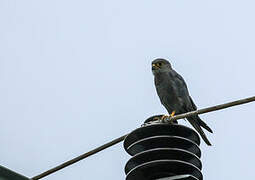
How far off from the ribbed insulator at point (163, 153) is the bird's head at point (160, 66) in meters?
3.96

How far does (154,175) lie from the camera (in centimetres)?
270

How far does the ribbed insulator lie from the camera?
106 inches

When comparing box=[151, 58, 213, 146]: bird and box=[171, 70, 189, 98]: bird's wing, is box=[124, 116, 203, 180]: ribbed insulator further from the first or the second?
box=[171, 70, 189, 98]: bird's wing

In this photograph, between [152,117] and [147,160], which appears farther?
[152,117]

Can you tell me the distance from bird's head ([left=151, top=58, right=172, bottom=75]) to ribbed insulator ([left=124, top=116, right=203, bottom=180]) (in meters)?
3.96

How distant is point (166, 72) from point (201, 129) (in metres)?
1.08

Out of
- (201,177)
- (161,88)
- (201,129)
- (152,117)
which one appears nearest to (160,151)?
(201,177)

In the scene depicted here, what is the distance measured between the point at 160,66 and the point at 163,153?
14.0 ft

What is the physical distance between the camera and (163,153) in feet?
9.07

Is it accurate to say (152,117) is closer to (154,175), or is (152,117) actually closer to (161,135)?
(161,135)

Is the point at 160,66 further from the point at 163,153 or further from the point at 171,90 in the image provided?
the point at 163,153

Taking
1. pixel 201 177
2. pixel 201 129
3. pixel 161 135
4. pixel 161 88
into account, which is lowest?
pixel 201 129

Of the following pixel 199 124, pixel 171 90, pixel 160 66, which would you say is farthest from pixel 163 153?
pixel 160 66

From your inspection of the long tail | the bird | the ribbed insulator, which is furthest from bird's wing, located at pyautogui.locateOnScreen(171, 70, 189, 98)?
the ribbed insulator
